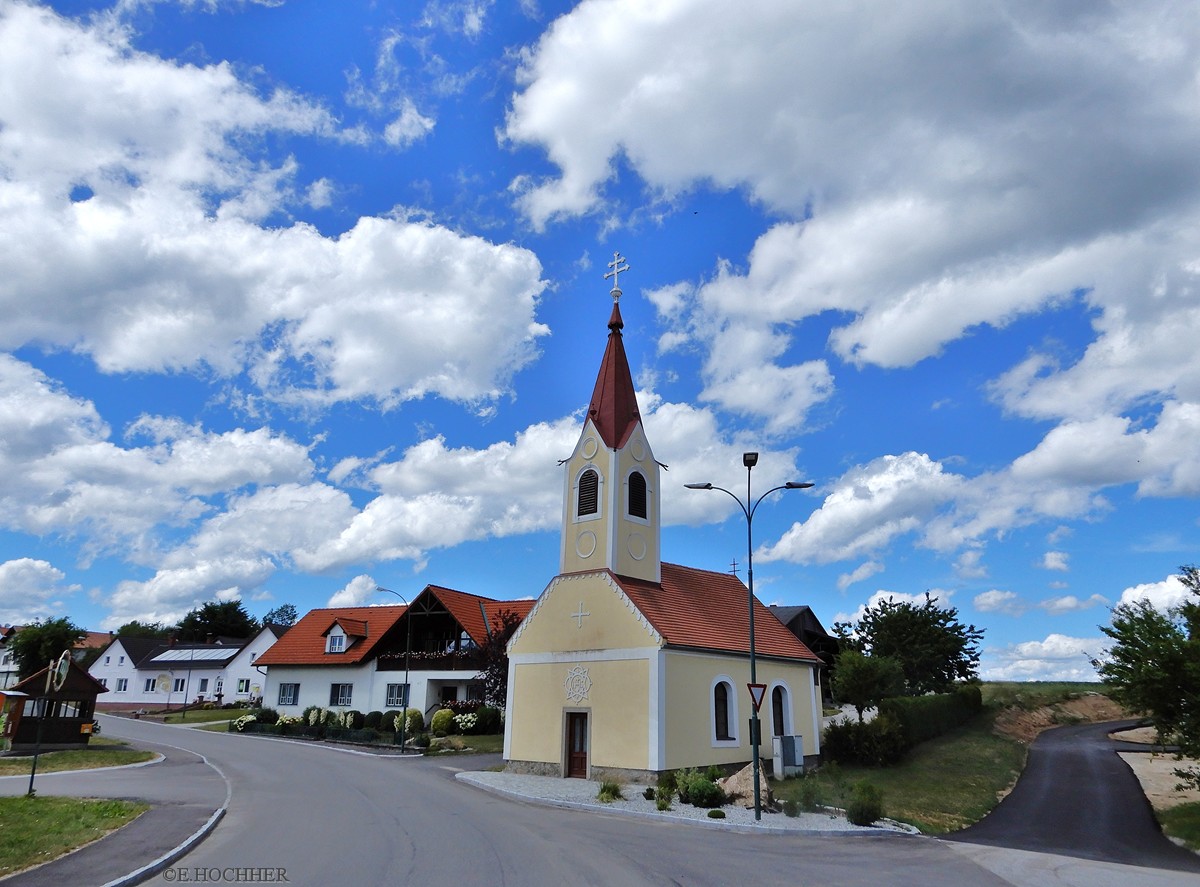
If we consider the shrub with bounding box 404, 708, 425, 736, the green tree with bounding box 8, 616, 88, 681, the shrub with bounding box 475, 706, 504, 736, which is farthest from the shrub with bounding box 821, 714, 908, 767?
the green tree with bounding box 8, 616, 88, 681

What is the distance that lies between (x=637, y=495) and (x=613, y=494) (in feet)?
5.30

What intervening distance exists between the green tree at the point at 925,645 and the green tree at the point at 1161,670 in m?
30.6

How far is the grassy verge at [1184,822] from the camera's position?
1948 cm

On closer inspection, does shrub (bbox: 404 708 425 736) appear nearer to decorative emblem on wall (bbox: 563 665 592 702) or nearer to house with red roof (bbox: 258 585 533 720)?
house with red roof (bbox: 258 585 533 720)

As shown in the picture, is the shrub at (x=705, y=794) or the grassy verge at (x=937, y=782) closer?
the shrub at (x=705, y=794)

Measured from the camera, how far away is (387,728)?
4381cm

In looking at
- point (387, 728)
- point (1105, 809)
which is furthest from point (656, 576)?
point (387, 728)

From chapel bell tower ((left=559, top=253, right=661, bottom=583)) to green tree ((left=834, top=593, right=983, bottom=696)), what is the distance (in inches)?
1099

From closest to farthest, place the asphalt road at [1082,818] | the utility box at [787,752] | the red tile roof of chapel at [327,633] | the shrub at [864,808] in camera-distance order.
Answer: the asphalt road at [1082,818], the shrub at [864,808], the utility box at [787,752], the red tile roof of chapel at [327,633]

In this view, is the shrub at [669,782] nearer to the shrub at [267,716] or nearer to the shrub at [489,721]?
the shrub at [489,721]

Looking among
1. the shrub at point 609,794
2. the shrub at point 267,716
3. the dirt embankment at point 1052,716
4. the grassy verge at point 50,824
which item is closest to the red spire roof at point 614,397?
the shrub at point 609,794

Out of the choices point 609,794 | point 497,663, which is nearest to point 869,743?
point 609,794

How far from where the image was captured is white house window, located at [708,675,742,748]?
90.4ft

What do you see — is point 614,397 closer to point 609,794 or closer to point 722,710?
point 722,710
